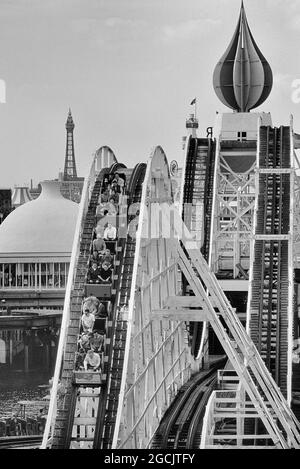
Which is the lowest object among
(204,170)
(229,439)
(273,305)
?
(229,439)

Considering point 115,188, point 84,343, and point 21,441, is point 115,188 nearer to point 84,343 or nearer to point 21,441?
point 84,343

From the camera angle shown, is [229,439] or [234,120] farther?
[234,120]

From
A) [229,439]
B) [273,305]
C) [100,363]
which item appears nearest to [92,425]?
[100,363]

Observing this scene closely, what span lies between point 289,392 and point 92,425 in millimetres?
13536

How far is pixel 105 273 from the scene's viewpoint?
4156 cm

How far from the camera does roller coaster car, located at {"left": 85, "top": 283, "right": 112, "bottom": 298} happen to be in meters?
40.8

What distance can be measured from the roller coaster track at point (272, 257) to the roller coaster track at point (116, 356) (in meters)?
11.2

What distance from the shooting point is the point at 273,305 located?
5925cm

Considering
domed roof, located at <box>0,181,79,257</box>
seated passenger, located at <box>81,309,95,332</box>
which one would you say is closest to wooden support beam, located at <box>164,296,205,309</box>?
seated passenger, located at <box>81,309,95,332</box>

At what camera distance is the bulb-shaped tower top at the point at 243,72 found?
3238 inches

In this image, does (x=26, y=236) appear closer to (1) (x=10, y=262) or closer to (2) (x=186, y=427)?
(1) (x=10, y=262)

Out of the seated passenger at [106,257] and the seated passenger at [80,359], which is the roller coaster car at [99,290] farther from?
the seated passenger at [80,359]
